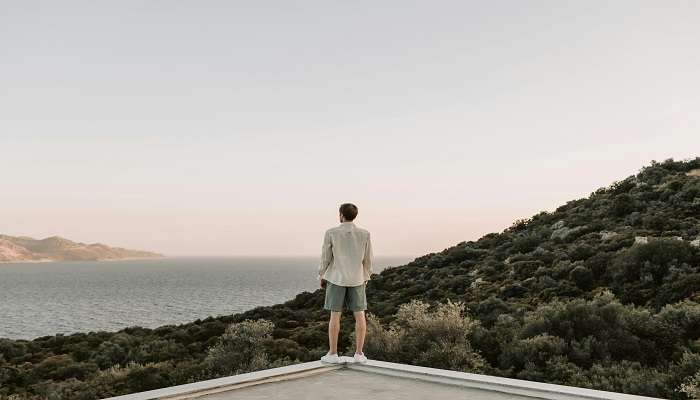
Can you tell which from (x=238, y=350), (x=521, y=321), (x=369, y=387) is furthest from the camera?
(x=521, y=321)

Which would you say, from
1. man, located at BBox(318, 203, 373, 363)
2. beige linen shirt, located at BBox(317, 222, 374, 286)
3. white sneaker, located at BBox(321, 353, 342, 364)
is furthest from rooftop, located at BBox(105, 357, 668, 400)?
beige linen shirt, located at BBox(317, 222, 374, 286)

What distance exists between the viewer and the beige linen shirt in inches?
278

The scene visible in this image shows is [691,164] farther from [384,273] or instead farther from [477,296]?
[477,296]

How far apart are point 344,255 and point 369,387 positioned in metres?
1.86

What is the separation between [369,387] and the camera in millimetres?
5688

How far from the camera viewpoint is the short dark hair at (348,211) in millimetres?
7207

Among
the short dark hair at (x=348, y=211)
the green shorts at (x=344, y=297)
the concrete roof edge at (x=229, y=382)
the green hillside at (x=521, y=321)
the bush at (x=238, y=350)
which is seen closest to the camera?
the concrete roof edge at (x=229, y=382)

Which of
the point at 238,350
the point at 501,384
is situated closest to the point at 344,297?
the point at 501,384

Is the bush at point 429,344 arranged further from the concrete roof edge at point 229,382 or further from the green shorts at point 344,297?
the concrete roof edge at point 229,382

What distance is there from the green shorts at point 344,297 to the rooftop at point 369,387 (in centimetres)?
79

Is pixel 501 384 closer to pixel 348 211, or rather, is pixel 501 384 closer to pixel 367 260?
pixel 367 260

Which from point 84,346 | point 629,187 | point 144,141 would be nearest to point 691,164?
point 629,187

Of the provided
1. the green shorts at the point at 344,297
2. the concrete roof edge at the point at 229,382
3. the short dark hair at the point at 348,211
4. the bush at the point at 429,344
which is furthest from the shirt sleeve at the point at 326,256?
the bush at the point at 429,344

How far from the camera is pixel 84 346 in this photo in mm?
26359
